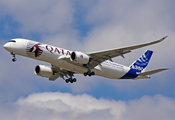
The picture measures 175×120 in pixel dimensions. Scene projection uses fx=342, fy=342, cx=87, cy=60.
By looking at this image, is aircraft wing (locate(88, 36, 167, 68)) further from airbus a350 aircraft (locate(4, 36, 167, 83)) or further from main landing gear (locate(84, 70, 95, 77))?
main landing gear (locate(84, 70, 95, 77))

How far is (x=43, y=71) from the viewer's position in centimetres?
4750

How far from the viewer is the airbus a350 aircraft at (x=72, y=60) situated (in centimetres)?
4072

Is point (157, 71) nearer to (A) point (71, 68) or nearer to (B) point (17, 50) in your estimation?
(A) point (71, 68)

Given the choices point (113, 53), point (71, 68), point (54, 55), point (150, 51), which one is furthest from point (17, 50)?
point (150, 51)

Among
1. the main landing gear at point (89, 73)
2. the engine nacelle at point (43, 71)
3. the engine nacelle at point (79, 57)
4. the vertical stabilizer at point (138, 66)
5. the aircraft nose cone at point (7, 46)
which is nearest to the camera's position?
the aircraft nose cone at point (7, 46)

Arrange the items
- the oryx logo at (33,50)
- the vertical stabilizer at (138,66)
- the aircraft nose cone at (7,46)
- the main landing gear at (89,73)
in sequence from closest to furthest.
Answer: the aircraft nose cone at (7,46), the oryx logo at (33,50), the main landing gear at (89,73), the vertical stabilizer at (138,66)

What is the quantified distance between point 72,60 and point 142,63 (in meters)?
15.6

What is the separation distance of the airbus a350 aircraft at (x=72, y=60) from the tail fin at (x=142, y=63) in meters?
1.32

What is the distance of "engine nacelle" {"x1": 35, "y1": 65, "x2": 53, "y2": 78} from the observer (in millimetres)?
47469

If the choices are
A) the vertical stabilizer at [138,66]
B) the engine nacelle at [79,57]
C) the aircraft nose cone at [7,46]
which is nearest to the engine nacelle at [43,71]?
the engine nacelle at [79,57]

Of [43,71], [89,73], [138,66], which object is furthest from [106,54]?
[138,66]

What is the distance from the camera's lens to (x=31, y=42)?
41.2m

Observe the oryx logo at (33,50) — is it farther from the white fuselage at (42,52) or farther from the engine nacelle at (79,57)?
the engine nacelle at (79,57)

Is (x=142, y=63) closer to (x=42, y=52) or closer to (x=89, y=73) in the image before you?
(x=89, y=73)
